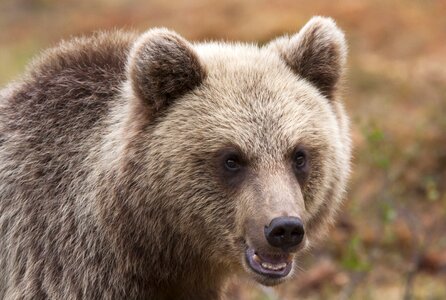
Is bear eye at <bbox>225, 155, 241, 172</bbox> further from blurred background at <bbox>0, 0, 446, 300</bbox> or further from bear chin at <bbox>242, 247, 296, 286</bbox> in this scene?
blurred background at <bbox>0, 0, 446, 300</bbox>

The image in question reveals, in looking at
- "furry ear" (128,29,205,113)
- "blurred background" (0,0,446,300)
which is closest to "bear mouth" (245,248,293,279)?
"furry ear" (128,29,205,113)

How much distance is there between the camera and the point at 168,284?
600 cm

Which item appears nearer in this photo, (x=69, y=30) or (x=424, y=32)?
(x=424, y=32)

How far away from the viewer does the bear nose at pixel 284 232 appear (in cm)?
Result: 527

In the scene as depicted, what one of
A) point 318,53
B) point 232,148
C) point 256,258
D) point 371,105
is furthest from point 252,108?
point 371,105

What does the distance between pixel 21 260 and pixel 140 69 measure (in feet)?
4.47

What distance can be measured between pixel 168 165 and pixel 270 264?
0.80 meters

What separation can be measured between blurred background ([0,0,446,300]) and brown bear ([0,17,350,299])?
6.75 feet

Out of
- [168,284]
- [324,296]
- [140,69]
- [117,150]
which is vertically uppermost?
[140,69]

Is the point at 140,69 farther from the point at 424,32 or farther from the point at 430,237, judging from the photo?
the point at 424,32

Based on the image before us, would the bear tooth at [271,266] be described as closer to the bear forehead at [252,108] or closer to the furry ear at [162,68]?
the bear forehead at [252,108]

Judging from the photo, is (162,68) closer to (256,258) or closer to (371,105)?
(256,258)

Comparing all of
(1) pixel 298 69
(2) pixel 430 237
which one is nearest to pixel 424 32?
(2) pixel 430 237

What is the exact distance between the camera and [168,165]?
18.7 feet
